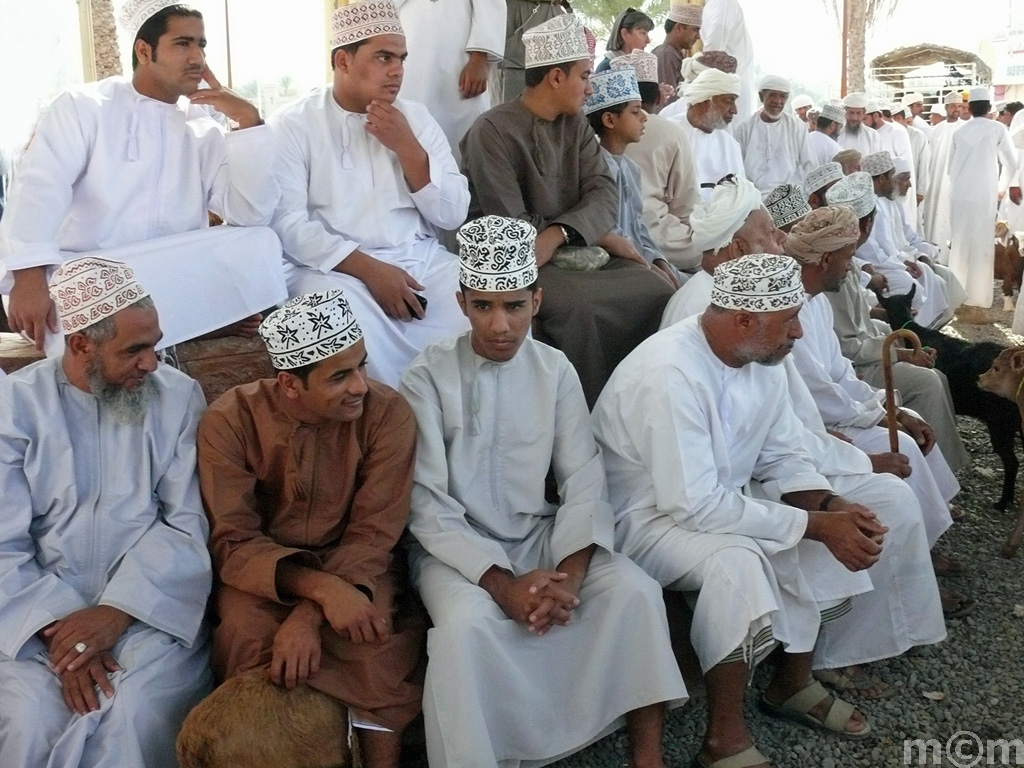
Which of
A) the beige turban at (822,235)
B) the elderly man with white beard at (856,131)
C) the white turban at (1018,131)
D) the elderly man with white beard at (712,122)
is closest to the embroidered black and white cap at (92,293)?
Result: the beige turban at (822,235)

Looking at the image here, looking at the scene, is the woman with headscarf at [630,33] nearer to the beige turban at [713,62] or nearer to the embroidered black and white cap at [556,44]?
the beige turban at [713,62]

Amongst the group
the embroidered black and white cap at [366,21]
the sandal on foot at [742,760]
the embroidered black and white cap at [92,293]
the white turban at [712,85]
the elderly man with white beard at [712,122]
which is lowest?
the sandal on foot at [742,760]

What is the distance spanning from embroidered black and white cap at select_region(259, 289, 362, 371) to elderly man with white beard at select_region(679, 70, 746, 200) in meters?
4.69

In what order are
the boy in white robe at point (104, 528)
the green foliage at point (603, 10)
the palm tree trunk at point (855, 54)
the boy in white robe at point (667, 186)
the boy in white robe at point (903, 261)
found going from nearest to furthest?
the boy in white robe at point (104, 528)
the boy in white robe at point (667, 186)
the boy in white robe at point (903, 261)
the green foliage at point (603, 10)
the palm tree trunk at point (855, 54)

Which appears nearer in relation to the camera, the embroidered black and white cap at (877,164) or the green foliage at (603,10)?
the embroidered black and white cap at (877,164)

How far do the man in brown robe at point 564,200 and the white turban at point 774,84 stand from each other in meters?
4.91

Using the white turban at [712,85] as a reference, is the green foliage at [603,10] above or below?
above

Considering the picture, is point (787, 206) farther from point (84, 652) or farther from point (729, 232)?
point (84, 652)

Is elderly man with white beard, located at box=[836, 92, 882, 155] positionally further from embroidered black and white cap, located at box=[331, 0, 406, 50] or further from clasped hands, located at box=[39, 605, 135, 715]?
clasped hands, located at box=[39, 605, 135, 715]

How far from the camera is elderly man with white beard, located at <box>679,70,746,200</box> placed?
7.08 metres

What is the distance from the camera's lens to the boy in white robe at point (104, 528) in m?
2.59

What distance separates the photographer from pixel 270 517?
9.89 feet

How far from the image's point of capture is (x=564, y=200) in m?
4.58

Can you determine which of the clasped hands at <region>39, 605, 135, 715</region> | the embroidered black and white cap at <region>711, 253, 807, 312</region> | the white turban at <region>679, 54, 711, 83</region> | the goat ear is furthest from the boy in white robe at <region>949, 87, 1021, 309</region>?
the clasped hands at <region>39, 605, 135, 715</region>
